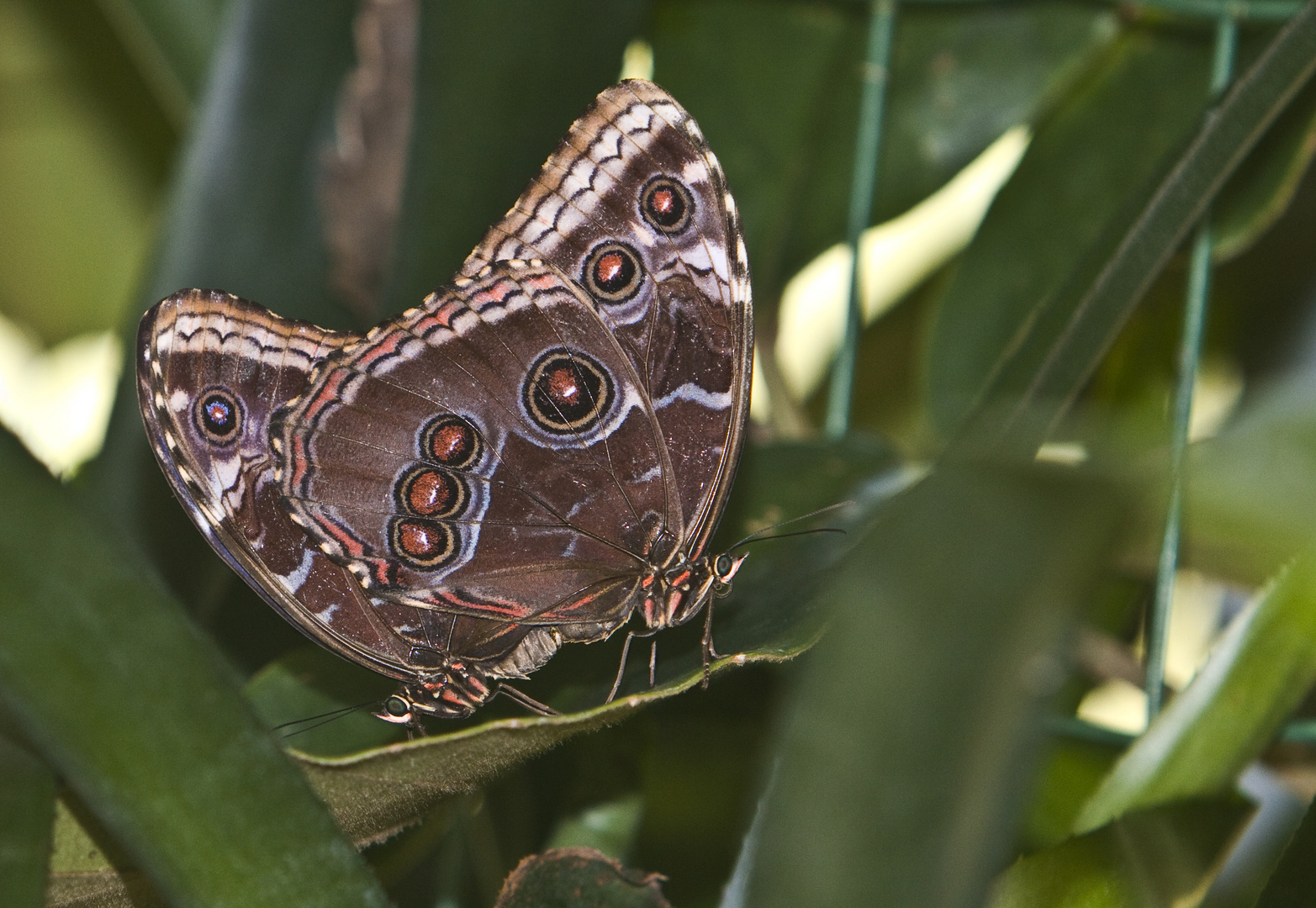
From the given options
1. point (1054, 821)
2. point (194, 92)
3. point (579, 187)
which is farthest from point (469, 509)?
point (194, 92)

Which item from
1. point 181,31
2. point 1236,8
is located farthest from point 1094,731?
point 181,31

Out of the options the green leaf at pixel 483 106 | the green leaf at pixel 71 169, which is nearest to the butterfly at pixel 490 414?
the green leaf at pixel 483 106

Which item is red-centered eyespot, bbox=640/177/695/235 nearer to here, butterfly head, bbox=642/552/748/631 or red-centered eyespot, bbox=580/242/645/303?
red-centered eyespot, bbox=580/242/645/303

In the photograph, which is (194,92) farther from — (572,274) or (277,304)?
(572,274)

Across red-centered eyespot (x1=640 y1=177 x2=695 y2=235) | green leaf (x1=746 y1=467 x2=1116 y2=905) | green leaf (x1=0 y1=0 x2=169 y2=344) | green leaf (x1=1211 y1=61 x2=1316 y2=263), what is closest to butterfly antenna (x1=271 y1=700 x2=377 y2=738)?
red-centered eyespot (x1=640 y1=177 x2=695 y2=235)

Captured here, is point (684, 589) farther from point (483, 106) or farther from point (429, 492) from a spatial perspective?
point (483, 106)

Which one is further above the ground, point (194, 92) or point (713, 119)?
point (194, 92)
